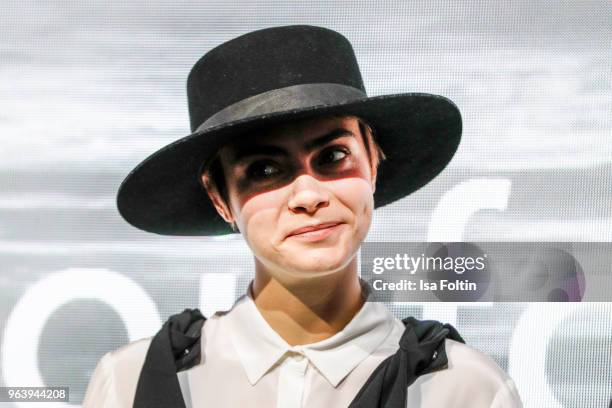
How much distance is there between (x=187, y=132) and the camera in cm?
243

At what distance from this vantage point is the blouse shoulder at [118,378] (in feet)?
5.68

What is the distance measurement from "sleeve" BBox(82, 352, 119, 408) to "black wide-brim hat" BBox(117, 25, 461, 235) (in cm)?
28

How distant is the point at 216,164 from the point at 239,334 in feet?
0.96

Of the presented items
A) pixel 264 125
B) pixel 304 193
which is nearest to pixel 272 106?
pixel 264 125

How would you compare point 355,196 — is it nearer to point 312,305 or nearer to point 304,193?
point 304,193

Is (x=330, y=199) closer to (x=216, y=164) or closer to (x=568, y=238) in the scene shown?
(x=216, y=164)

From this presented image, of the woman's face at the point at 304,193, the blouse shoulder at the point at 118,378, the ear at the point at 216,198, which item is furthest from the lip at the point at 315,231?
the blouse shoulder at the point at 118,378

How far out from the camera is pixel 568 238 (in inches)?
94.2

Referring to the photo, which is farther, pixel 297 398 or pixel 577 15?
pixel 577 15

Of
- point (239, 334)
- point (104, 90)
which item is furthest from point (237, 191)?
point (104, 90)

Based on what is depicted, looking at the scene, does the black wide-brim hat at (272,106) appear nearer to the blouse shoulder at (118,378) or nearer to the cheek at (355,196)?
the cheek at (355,196)

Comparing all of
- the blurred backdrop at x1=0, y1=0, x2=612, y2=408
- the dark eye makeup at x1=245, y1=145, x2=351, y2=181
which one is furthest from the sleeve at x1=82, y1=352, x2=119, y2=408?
the blurred backdrop at x1=0, y1=0, x2=612, y2=408

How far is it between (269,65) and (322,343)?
46cm

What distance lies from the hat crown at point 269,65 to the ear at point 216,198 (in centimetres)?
10
